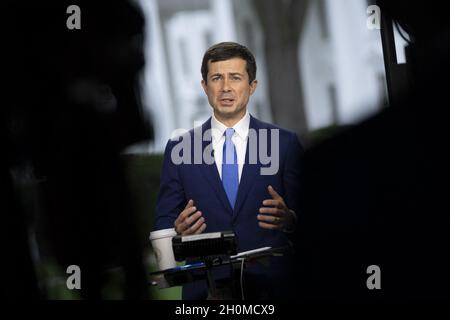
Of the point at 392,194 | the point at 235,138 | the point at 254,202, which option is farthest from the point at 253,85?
the point at 392,194

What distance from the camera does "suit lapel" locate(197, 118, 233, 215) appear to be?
3217mm

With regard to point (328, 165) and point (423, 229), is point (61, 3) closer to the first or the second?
point (328, 165)

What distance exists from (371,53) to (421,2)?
26cm

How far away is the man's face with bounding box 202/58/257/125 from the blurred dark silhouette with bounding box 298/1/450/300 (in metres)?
0.30

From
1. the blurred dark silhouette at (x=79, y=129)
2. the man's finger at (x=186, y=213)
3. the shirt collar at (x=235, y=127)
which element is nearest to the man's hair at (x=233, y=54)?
the shirt collar at (x=235, y=127)

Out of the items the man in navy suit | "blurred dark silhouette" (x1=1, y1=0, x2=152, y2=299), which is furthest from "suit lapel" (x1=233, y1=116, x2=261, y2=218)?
"blurred dark silhouette" (x1=1, y1=0, x2=152, y2=299)

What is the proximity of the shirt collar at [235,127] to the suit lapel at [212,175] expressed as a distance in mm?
19

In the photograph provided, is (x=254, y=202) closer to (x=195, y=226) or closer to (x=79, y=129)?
(x=195, y=226)

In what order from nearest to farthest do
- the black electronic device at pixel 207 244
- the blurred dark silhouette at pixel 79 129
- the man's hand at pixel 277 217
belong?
the black electronic device at pixel 207 244 → the man's hand at pixel 277 217 → the blurred dark silhouette at pixel 79 129

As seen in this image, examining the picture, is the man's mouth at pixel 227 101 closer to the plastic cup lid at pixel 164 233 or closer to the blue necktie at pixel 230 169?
the blue necktie at pixel 230 169

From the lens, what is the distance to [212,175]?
3242 millimetres

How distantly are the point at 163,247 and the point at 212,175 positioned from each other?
32 cm

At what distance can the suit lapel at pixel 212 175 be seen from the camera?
3217mm

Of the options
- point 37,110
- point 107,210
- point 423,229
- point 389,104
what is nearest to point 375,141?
point 389,104
